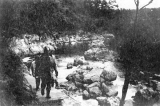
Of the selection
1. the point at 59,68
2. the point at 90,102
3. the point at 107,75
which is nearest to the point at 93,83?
the point at 90,102

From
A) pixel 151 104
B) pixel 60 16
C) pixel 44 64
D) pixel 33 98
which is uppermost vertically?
pixel 60 16

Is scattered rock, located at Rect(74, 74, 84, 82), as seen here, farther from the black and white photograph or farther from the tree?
the tree

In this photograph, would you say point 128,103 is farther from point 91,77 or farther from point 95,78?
point 91,77

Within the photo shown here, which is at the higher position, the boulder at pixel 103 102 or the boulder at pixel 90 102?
the boulder at pixel 103 102

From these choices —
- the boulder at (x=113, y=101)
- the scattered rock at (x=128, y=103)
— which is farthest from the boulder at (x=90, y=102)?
the scattered rock at (x=128, y=103)

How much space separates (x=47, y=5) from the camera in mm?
5988

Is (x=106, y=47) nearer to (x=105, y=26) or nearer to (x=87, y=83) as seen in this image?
(x=105, y=26)

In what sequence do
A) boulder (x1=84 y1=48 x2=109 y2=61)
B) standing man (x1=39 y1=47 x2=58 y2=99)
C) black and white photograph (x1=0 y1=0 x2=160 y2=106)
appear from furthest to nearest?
boulder (x1=84 y1=48 x2=109 y2=61) → standing man (x1=39 y1=47 x2=58 y2=99) → black and white photograph (x1=0 y1=0 x2=160 y2=106)

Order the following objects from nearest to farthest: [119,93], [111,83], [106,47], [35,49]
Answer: [119,93] → [111,83] → [35,49] → [106,47]

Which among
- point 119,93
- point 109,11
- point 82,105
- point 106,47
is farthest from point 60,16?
point 109,11

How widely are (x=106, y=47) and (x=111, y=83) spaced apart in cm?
859

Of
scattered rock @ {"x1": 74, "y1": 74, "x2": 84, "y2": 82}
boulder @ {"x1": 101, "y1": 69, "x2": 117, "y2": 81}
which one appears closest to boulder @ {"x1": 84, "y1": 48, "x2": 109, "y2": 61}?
boulder @ {"x1": 101, "y1": 69, "x2": 117, "y2": 81}

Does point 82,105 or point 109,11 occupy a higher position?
point 109,11

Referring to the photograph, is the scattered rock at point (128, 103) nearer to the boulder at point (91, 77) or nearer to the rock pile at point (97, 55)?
the boulder at point (91, 77)
